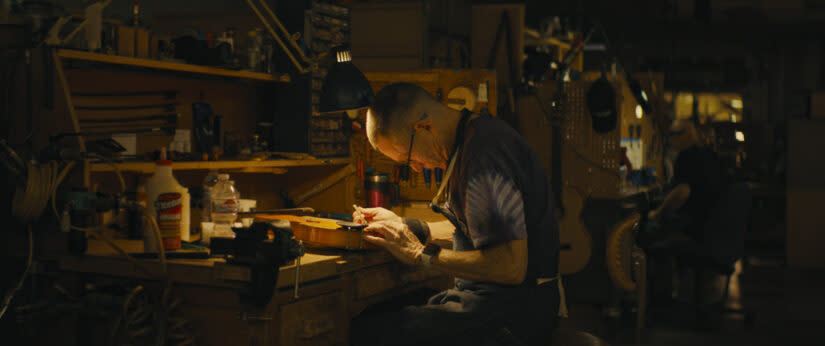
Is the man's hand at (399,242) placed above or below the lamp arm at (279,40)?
below

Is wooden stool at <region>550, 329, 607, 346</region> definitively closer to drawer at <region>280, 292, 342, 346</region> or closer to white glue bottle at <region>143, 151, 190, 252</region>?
drawer at <region>280, 292, 342, 346</region>

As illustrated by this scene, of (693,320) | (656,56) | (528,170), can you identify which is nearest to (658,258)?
(693,320)

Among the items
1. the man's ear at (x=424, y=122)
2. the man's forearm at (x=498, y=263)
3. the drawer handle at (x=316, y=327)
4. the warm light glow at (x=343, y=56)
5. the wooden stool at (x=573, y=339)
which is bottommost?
the wooden stool at (x=573, y=339)

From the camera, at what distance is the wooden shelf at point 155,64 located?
2328mm

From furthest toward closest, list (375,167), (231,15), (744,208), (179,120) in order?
1. (744,208)
2. (375,167)
3. (231,15)
4. (179,120)

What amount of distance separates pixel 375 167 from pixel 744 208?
8.57 ft

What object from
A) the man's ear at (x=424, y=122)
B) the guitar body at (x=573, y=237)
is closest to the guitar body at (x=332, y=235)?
the man's ear at (x=424, y=122)

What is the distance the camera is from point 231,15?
3398mm

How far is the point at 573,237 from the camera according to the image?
5.32 metres

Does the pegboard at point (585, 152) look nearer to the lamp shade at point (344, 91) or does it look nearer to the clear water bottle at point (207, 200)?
the lamp shade at point (344, 91)

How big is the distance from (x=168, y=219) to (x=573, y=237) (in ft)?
11.7

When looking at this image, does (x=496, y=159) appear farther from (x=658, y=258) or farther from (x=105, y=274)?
(x=658, y=258)

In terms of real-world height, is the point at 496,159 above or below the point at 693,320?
above

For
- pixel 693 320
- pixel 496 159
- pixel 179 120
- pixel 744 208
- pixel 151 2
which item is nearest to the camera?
pixel 496 159
